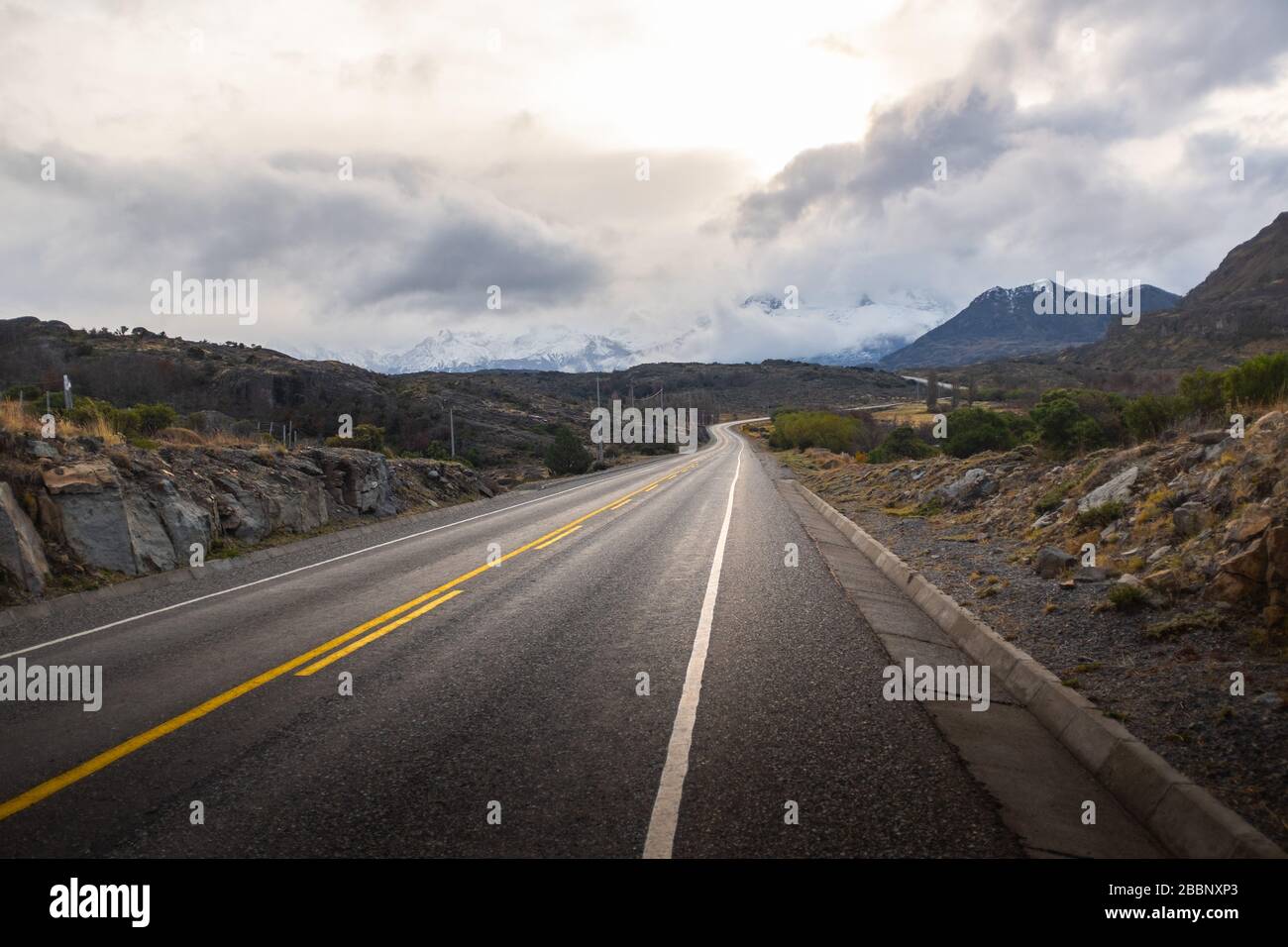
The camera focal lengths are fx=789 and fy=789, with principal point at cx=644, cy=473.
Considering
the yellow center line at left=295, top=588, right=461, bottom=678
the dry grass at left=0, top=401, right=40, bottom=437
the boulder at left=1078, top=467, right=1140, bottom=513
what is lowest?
the yellow center line at left=295, top=588, right=461, bottom=678

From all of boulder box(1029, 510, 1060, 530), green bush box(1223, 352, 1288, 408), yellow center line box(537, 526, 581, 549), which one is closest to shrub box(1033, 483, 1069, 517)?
boulder box(1029, 510, 1060, 530)

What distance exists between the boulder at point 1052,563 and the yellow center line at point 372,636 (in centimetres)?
731

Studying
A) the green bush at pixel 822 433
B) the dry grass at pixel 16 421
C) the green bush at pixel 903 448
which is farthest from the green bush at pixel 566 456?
the dry grass at pixel 16 421

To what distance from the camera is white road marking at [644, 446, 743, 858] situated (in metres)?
3.80

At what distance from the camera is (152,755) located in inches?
198

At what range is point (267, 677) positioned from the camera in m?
6.76

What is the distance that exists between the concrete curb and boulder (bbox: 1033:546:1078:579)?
2.09m

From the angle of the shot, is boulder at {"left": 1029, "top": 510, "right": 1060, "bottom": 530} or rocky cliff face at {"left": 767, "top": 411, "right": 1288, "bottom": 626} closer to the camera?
rocky cliff face at {"left": 767, "top": 411, "right": 1288, "bottom": 626}

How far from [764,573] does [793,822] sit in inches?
302

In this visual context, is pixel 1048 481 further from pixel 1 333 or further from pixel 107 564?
pixel 1 333

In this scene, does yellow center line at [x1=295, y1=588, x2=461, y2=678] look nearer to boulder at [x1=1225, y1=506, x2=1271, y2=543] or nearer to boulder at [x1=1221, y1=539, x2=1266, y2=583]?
boulder at [x1=1221, y1=539, x2=1266, y2=583]

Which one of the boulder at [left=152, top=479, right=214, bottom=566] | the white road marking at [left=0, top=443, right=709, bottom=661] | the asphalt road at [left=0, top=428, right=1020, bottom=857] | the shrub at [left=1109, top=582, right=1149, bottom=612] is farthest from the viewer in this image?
the boulder at [left=152, top=479, right=214, bottom=566]

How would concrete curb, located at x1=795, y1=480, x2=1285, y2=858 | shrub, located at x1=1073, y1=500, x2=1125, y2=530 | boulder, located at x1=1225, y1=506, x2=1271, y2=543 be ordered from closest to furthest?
1. concrete curb, located at x1=795, y1=480, x2=1285, y2=858
2. boulder, located at x1=1225, y1=506, x2=1271, y2=543
3. shrub, located at x1=1073, y1=500, x2=1125, y2=530

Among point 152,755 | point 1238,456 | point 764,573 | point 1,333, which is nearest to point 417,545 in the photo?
point 764,573
